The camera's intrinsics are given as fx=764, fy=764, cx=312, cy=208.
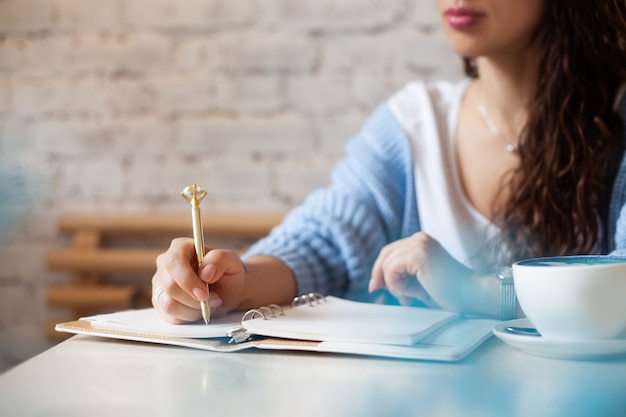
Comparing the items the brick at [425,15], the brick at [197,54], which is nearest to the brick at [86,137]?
the brick at [197,54]

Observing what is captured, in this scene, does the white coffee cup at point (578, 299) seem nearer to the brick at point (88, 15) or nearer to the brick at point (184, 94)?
the brick at point (184, 94)

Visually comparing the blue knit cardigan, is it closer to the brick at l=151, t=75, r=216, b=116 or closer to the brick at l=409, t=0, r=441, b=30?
the brick at l=409, t=0, r=441, b=30

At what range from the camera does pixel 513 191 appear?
3.65 ft

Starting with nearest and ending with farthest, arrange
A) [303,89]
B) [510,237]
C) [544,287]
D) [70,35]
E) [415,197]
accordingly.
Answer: [544,287]
[510,237]
[415,197]
[303,89]
[70,35]

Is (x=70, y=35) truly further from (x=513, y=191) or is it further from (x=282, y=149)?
(x=513, y=191)

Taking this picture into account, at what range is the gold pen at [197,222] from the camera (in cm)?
68

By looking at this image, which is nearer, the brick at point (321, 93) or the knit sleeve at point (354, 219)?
the knit sleeve at point (354, 219)

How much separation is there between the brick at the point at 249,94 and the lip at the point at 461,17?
2.17ft

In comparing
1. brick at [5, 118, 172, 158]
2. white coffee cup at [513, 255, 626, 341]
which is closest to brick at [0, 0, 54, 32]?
brick at [5, 118, 172, 158]

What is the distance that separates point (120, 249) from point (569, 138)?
3.50 ft

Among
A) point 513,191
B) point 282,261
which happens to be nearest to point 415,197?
point 513,191

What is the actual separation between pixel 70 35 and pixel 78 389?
1.42 m

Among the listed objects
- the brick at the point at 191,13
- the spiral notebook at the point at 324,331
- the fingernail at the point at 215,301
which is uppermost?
the brick at the point at 191,13

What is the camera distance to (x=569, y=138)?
1.08m
